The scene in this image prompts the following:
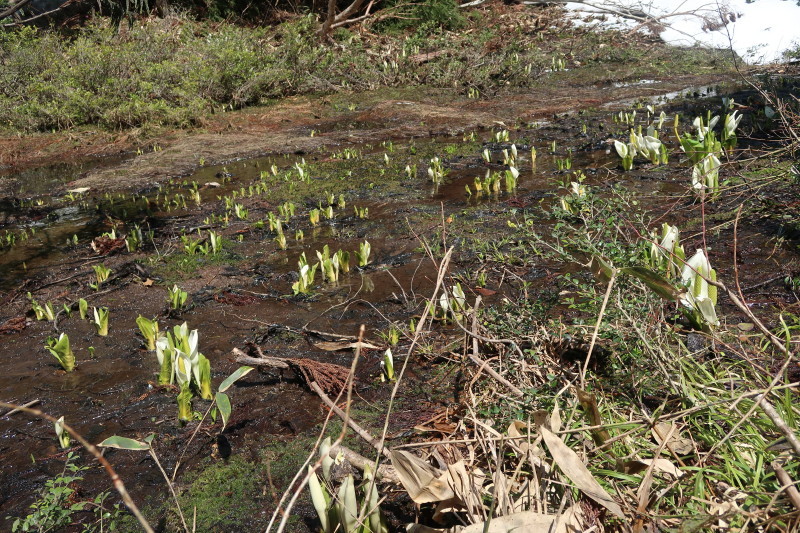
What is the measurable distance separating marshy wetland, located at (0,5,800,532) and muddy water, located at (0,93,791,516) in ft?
0.08

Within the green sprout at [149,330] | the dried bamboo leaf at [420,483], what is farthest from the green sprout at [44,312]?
the dried bamboo leaf at [420,483]

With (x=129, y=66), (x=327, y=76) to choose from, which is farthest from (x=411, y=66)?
(x=129, y=66)

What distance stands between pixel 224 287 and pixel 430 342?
2148 millimetres

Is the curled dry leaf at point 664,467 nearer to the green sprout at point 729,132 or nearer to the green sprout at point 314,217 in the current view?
the green sprout at point 314,217

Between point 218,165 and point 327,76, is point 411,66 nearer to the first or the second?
point 327,76

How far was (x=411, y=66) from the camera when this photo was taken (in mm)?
16078

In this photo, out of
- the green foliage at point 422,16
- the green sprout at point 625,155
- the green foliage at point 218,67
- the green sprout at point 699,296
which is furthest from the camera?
the green foliage at point 422,16

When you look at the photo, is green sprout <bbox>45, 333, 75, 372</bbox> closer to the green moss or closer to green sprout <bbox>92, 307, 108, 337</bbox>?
green sprout <bbox>92, 307, 108, 337</bbox>

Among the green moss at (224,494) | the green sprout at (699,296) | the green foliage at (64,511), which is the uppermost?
the green sprout at (699,296)

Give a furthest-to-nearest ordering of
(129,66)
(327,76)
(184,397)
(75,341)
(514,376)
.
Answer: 1. (327,76)
2. (129,66)
3. (75,341)
4. (184,397)
5. (514,376)

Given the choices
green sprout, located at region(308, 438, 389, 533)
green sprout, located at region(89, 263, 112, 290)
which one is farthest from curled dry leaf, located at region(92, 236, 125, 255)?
green sprout, located at region(308, 438, 389, 533)

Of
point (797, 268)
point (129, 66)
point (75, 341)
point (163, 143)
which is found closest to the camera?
point (797, 268)

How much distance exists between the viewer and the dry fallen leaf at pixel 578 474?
71.5 inches

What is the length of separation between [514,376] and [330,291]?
2280mm
